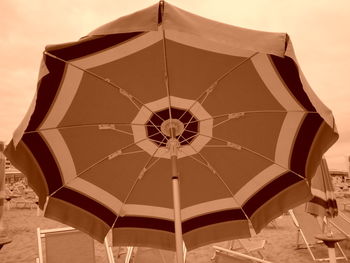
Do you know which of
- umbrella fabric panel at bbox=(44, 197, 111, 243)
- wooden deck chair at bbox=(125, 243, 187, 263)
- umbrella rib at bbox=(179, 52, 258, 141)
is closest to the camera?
umbrella rib at bbox=(179, 52, 258, 141)

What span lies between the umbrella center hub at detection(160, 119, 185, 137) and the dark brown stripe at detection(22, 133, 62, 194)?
0.86 metres

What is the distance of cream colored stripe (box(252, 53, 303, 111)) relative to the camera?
6.76 ft

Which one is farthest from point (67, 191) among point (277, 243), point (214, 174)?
point (277, 243)

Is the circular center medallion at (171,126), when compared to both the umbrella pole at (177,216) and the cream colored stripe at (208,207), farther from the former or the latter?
the cream colored stripe at (208,207)

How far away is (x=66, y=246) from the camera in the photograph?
4.44 meters

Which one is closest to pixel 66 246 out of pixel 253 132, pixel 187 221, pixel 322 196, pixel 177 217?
pixel 187 221

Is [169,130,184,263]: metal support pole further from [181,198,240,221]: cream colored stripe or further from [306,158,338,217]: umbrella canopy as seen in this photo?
[306,158,338,217]: umbrella canopy

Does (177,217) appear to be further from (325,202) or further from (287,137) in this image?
(325,202)

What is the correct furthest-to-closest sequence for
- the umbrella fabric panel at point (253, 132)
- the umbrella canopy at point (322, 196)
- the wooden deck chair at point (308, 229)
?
1. the wooden deck chair at point (308, 229)
2. the umbrella canopy at point (322, 196)
3. the umbrella fabric panel at point (253, 132)

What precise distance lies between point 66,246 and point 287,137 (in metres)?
3.27

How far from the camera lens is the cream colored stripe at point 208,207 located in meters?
2.89

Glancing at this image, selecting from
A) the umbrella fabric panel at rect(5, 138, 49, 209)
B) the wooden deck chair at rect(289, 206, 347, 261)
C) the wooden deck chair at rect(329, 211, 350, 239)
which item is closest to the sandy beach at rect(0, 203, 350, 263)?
the wooden deck chair at rect(289, 206, 347, 261)

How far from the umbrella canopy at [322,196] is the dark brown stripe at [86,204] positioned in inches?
90.9

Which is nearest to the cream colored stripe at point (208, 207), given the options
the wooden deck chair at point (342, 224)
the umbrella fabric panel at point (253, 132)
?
the umbrella fabric panel at point (253, 132)
